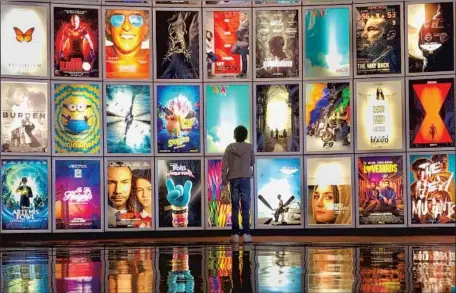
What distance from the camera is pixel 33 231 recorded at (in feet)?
61.8

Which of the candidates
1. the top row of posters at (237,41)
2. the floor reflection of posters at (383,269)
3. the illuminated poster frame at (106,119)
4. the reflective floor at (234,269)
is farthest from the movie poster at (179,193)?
the floor reflection of posters at (383,269)

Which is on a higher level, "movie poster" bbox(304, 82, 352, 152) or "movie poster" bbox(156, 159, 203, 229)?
"movie poster" bbox(304, 82, 352, 152)

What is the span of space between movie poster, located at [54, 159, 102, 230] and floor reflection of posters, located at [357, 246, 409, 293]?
689 cm

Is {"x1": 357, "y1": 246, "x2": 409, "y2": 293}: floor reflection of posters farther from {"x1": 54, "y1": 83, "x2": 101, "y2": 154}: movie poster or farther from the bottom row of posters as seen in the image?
{"x1": 54, "y1": 83, "x2": 101, "y2": 154}: movie poster

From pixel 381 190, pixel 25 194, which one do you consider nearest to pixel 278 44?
pixel 381 190

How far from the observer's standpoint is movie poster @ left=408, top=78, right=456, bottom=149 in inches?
757

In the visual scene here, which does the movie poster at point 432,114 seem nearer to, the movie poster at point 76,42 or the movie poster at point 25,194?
the movie poster at point 76,42

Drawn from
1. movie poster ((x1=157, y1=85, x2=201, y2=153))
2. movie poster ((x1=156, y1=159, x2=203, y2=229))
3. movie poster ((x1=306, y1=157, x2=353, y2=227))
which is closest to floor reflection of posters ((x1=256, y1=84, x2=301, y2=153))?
movie poster ((x1=306, y1=157, x2=353, y2=227))

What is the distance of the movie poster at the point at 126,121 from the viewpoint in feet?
63.8

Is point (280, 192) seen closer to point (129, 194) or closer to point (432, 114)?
point (129, 194)

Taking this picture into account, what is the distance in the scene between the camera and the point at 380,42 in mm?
19516

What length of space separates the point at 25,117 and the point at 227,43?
175 inches

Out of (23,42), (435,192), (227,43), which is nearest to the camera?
(23,42)

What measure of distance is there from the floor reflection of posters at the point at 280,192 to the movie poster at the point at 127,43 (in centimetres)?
326
